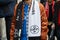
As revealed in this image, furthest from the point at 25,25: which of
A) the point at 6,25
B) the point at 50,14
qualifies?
the point at 50,14

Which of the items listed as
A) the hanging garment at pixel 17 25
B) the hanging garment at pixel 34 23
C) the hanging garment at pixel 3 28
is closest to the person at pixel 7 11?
the hanging garment at pixel 3 28

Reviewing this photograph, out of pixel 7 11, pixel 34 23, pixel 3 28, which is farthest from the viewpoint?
pixel 3 28

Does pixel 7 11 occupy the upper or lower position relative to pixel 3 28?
upper

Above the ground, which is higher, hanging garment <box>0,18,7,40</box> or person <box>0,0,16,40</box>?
person <box>0,0,16,40</box>

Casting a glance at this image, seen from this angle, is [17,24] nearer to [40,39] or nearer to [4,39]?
[40,39]

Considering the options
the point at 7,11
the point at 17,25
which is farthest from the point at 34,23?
the point at 7,11

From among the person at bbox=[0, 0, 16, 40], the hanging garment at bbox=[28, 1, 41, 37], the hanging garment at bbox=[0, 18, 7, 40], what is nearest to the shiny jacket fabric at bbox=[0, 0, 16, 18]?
the person at bbox=[0, 0, 16, 40]

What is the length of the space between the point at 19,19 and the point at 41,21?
26 cm

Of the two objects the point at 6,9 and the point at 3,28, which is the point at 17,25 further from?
the point at 3,28

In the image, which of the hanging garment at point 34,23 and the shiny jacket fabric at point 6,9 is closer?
the hanging garment at point 34,23

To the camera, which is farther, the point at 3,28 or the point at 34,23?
the point at 3,28

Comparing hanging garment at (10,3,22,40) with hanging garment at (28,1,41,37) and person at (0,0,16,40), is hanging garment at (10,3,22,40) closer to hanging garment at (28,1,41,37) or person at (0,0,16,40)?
hanging garment at (28,1,41,37)

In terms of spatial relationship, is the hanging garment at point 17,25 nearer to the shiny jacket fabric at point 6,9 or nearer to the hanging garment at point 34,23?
the hanging garment at point 34,23

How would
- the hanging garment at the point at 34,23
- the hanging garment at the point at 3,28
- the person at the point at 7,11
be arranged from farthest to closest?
1. the hanging garment at the point at 3,28
2. the person at the point at 7,11
3. the hanging garment at the point at 34,23
